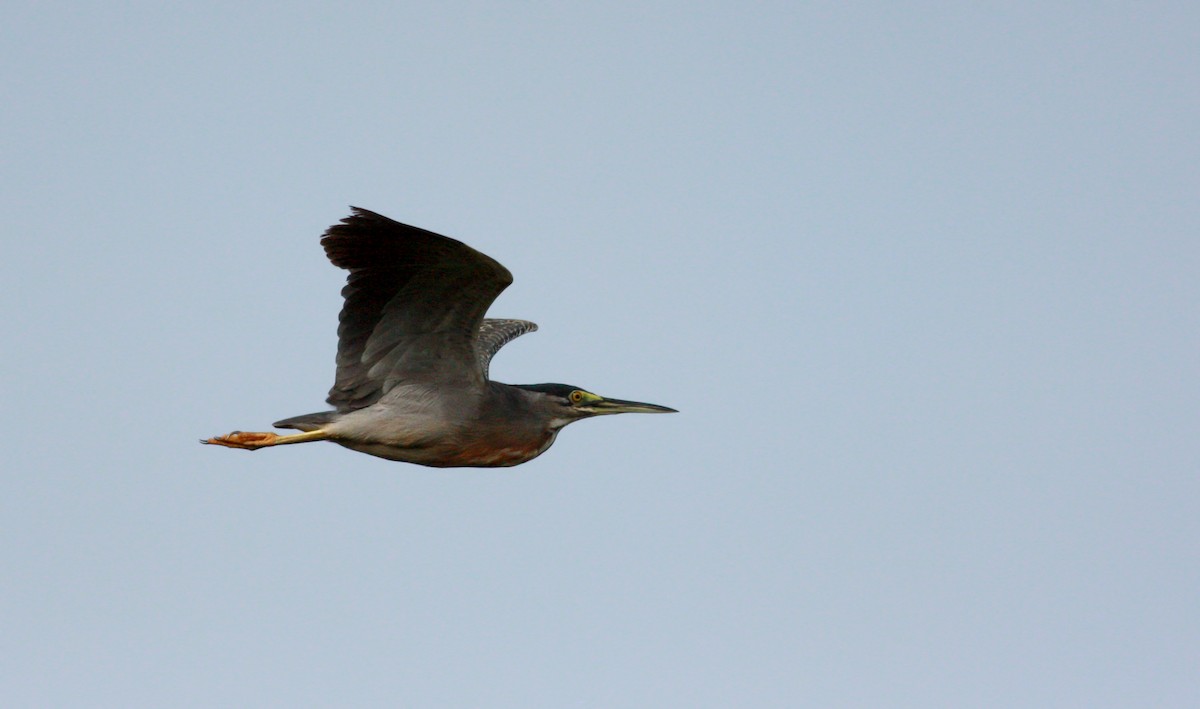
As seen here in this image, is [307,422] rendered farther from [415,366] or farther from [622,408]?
[622,408]

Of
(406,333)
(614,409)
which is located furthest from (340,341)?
(614,409)

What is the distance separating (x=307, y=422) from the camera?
12.5m

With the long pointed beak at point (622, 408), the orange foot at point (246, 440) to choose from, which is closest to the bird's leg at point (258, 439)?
the orange foot at point (246, 440)

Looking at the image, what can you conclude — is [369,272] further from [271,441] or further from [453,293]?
[271,441]

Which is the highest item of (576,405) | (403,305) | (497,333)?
(497,333)

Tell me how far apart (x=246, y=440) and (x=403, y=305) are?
6.70ft

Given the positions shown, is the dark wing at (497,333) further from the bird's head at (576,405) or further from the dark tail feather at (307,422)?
the dark tail feather at (307,422)

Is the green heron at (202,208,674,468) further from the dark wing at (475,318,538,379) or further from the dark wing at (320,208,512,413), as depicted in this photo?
the dark wing at (475,318,538,379)

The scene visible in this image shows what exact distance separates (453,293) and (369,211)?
4.03 feet

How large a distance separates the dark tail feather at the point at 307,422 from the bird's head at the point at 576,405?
2142 mm

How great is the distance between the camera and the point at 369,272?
470 inches

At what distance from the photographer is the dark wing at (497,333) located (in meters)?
16.6

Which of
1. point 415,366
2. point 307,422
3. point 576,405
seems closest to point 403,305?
point 415,366

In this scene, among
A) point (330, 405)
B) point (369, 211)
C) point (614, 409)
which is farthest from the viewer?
point (614, 409)
